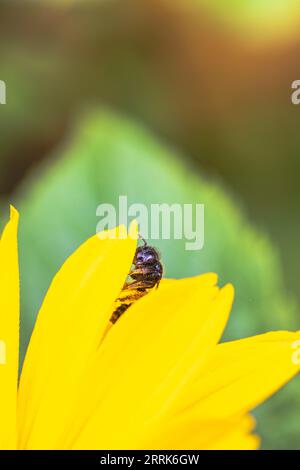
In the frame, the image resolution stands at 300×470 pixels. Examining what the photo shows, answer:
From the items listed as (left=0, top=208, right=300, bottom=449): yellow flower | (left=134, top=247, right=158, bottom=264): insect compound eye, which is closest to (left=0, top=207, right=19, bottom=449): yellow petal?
(left=0, top=208, right=300, bottom=449): yellow flower

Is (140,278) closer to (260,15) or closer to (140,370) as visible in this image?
(140,370)

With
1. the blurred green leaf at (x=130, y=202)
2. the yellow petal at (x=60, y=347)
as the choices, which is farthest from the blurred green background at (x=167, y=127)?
the yellow petal at (x=60, y=347)

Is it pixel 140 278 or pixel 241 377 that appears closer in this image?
pixel 241 377

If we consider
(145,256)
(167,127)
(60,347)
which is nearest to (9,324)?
(60,347)

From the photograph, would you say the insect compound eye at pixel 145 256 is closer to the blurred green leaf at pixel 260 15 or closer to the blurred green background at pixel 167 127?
the blurred green background at pixel 167 127

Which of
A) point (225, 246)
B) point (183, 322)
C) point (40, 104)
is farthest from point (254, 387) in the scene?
point (40, 104)

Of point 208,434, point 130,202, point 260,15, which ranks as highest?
point 260,15

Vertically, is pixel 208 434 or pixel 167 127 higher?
pixel 167 127
